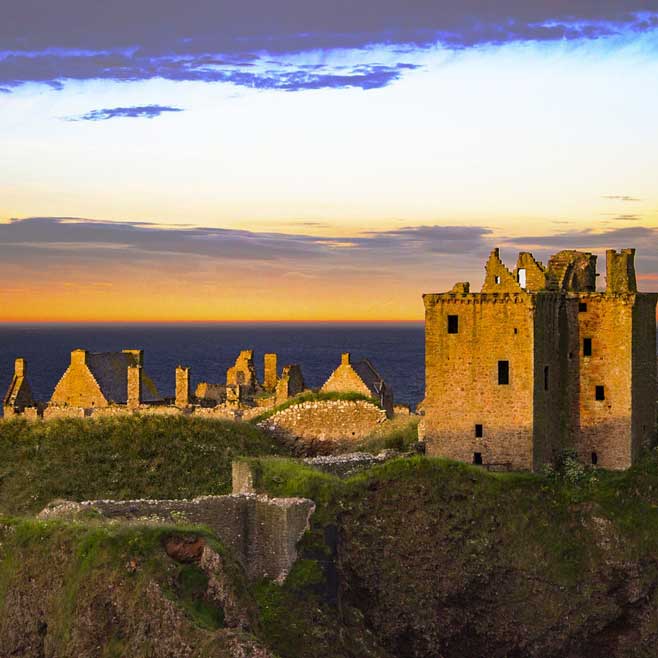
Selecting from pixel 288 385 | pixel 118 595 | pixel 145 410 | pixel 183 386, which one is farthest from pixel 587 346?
pixel 118 595

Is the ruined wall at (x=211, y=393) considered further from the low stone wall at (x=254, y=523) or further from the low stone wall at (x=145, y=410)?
the low stone wall at (x=254, y=523)

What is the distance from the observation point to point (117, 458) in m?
40.8

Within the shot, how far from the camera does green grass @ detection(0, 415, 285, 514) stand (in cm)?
3869

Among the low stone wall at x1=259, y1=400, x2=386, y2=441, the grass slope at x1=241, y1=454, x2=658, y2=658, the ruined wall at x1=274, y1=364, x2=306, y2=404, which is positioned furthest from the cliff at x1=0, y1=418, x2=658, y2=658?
the ruined wall at x1=274, y1=364, x2=306, y2=404

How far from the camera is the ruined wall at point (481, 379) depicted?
40.2m

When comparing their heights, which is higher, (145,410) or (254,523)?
(145,410)

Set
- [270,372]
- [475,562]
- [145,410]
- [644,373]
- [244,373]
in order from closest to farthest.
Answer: [475,562] → [644,373] → [145,410] → [244,373] → [270,372]

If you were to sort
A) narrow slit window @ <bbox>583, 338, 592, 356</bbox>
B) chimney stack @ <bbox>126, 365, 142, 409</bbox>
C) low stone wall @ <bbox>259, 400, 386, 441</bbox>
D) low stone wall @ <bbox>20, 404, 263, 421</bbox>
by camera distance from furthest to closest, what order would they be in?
chimney stack @ <bbox>126, 365, 142, 409</bbox> → low stone wall @ <bbox>20, 404, 263, 421</bbox> → low stone wall @ <bbox>259, 400, 386, 441</bbox> → narrow slit window @ <bbox>583, 338, 592, 356</bbox>

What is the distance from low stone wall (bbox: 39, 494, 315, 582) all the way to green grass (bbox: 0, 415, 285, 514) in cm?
573

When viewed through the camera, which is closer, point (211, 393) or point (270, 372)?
point (211, 393)

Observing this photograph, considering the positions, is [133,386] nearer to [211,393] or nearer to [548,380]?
[211,393]

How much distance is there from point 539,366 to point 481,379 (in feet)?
7.04

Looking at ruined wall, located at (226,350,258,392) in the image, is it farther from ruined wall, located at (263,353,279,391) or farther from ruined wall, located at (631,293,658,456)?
ruined wall, located at (631,293,658,456)

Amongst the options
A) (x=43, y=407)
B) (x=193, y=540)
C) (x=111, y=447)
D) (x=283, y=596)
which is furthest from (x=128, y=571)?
(x=43, y=407)
